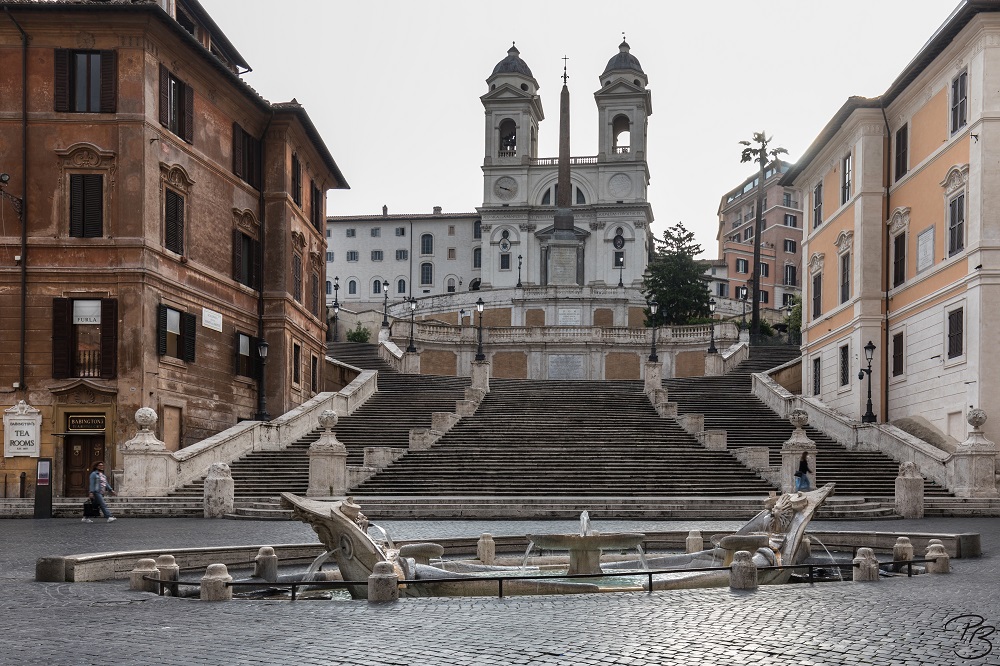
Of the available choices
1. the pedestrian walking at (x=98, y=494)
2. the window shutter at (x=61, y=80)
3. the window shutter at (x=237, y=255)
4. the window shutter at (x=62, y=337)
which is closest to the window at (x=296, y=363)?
the window shutter at (x=237, y=255)

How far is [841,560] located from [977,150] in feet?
56.7

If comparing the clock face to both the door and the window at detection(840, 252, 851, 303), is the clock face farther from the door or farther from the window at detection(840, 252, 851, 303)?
the door

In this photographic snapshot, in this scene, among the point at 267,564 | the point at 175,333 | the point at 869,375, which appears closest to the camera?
the point at 267,564

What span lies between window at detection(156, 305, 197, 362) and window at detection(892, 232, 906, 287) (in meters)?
21.4

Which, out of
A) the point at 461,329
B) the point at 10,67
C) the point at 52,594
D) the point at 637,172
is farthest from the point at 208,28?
the point at 637,172

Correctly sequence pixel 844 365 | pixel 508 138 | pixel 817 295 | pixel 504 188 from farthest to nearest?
pixel 508 138 → pixel 504 188 → pixel 817 295 → pixel 844 365

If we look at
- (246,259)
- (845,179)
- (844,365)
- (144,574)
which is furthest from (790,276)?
(144,574)

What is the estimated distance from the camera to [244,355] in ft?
121

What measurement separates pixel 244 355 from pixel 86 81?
9.88 metres

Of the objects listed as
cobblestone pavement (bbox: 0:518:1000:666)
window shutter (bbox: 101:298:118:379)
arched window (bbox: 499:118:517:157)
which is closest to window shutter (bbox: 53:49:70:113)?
window shutter (bbox: 101:298:118:379)

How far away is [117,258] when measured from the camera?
30.8 m

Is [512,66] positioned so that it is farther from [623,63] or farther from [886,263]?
[886,263]

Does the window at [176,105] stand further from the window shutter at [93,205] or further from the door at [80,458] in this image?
the door at [80,458]

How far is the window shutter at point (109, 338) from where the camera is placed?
30203mm
